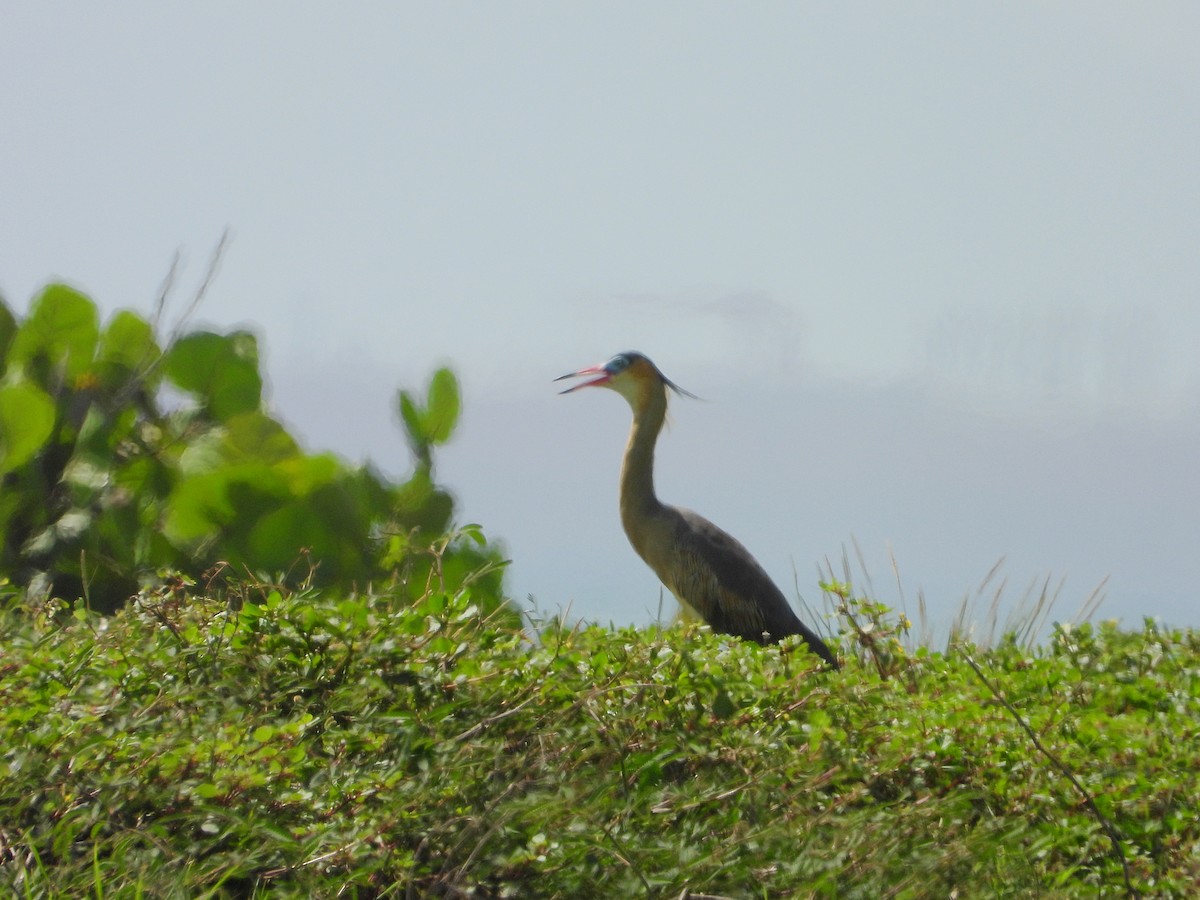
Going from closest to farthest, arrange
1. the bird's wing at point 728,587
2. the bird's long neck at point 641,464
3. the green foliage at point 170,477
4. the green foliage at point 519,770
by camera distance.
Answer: the green foliage at point 519,770 → the bird's wing at point 728,587 → the green foliage at point 170,477 → the bird's long neck at point 641,464

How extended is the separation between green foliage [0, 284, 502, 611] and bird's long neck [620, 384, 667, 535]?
2.80 feet

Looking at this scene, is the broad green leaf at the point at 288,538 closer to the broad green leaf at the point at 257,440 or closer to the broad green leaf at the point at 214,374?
the broad green leaf at the point at 257,440

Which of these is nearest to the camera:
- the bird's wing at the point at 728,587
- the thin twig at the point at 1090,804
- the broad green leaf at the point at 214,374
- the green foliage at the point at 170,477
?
the thin twig at the point at 1090,804

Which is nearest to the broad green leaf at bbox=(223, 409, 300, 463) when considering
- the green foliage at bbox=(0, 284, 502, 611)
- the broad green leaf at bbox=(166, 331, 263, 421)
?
the green foliage at bbox=(0, 284, 502, 611)

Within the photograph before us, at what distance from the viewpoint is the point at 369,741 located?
11.8 ft

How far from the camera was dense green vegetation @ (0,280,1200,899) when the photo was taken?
10.5 ft

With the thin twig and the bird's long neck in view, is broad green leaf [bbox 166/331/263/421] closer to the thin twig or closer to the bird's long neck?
the bird's long neck

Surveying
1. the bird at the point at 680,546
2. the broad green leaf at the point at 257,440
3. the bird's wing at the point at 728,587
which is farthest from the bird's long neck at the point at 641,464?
the broad green leaf at the point at 257,440

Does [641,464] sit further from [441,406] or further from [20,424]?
[20,424]

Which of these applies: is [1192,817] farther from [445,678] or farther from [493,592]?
[493,592]

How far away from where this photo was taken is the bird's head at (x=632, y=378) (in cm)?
770

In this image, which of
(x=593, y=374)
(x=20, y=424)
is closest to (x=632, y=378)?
(x=593, y=374)

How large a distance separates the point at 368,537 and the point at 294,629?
3183 mm

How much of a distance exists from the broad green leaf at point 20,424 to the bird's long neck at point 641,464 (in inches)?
126
